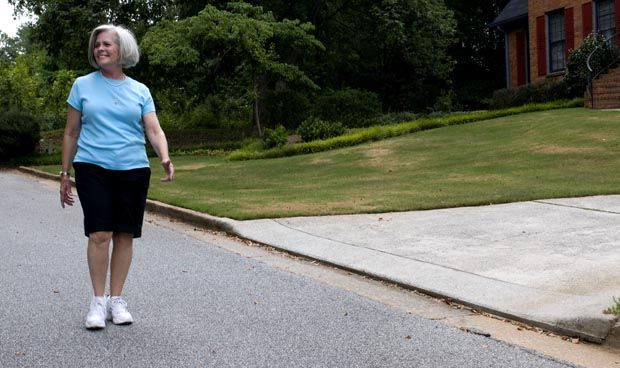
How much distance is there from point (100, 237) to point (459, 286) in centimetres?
281

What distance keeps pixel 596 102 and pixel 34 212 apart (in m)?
14.6

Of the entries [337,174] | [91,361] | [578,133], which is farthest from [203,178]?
[91,361]

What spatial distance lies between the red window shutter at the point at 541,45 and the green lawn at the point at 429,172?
5.69 m

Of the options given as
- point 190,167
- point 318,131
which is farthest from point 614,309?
point 318,131

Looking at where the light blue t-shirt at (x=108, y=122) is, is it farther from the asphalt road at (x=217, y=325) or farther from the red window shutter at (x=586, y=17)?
the red window shutter at (x=586, y=17)

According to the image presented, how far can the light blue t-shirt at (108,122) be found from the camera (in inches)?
205

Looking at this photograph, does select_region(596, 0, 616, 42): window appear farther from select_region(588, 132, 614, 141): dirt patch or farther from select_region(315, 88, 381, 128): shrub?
select_region(315, 88, 381, 128): shrub

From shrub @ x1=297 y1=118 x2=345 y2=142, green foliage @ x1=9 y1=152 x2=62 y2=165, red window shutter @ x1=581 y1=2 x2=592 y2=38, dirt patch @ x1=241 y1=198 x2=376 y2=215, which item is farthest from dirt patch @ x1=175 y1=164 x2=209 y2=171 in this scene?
red window shutter @ x1=581 y1=2 x2=592 y2=38

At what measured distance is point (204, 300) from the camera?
20.3ft

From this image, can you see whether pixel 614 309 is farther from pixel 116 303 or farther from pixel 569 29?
pixel 569 29

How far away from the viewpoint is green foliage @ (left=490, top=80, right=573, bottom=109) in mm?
24047

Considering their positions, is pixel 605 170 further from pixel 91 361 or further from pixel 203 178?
pixel 91 361

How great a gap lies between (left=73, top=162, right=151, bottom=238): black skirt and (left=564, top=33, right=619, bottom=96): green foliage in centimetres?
1752

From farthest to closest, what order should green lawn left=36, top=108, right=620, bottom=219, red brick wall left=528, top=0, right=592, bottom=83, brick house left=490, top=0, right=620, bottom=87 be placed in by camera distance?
red brick wall left=528, top=0, right=592, bottom=83 → brick house left=490, top=0, right=620, bottom=87 → green lawn left=36, top=108, right=620, bottom=219
